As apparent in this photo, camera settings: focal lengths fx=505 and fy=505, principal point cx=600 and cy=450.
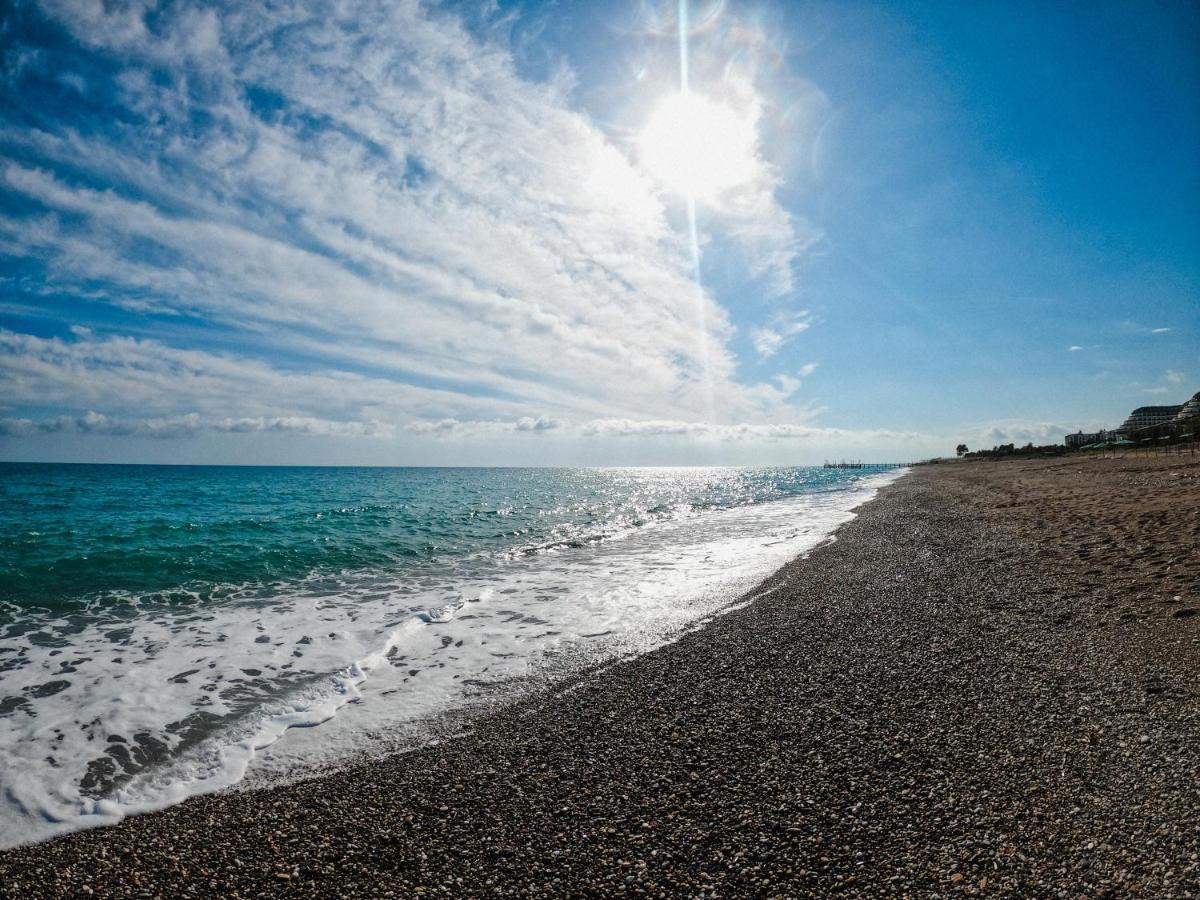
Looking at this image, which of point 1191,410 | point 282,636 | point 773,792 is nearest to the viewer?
point 773,792

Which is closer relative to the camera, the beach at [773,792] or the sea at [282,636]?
the beach at [773,792]

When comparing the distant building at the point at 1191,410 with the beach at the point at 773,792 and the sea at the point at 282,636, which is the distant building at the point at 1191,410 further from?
the beach at the point at 773,792

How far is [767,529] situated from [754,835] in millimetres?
23348

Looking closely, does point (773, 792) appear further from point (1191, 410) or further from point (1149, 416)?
point (1149, 416)

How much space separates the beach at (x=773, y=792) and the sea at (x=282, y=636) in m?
1.07

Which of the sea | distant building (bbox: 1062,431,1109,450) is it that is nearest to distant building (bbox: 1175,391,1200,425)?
distant building (bbox: 1062,431,1109,450)

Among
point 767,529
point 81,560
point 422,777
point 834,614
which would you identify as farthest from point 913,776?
point 81,560

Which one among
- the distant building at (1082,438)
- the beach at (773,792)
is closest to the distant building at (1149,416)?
the distant building at (1082,438)

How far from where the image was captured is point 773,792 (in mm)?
4852

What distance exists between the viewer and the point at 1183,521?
1484 centimetres

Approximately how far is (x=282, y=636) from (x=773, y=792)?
11.1 meters

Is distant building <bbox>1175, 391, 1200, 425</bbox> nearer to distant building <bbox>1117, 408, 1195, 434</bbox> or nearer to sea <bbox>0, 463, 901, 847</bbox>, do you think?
distant building <bbox>1117, 408, 1195, 434</bbox>

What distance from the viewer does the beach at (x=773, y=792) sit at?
3996mm

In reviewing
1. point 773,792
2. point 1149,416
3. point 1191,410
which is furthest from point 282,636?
point 1149,416
